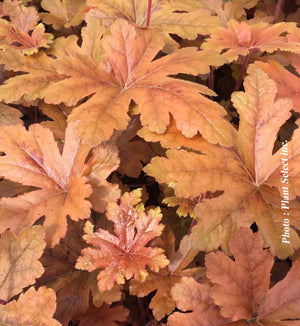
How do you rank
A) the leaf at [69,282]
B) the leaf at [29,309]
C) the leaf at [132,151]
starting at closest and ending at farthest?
the leaf at [29,309], the leaf at [69,282], the leaf at [132,151]

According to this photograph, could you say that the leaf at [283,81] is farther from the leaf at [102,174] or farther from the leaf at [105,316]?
the leaf at [105,316]

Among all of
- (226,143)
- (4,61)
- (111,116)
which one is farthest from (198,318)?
(4,61)

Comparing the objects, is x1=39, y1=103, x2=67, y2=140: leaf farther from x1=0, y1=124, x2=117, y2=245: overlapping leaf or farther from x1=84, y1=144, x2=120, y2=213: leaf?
x1=84, y1=144, x2=120, y2=213: leaf

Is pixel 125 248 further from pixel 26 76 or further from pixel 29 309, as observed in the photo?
pixel 26 76

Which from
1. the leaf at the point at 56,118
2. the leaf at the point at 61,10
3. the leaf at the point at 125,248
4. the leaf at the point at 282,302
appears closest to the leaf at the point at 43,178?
the leaf at the point at 125,248

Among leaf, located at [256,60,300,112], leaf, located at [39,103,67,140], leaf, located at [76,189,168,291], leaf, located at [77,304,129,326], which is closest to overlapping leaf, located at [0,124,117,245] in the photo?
leaf, located at [76,189,168,291]

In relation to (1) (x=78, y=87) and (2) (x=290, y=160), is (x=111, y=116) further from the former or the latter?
(2) (x=290, y=160)
